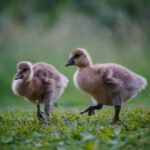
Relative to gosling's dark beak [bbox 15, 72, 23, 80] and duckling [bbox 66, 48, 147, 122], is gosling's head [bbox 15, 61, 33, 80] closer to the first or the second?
gosling's dark beak [bbox 15, 72, 23, 80]

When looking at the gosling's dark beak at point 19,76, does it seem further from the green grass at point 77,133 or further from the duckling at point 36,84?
the green grass at point 77,133

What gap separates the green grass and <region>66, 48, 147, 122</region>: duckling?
0.84 feet

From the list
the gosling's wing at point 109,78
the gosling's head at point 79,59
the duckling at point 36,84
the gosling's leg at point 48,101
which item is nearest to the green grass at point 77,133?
the gosling's leg at point 48,101

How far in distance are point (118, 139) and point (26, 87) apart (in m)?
2.81

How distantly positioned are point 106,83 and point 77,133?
66.7 inches

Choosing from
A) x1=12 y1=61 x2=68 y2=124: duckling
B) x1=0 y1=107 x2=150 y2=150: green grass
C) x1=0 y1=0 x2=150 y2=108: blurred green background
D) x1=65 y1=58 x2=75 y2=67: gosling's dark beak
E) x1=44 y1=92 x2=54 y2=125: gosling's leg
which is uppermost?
x1=0 y1=0 x2=150 y2=108: blurred green background

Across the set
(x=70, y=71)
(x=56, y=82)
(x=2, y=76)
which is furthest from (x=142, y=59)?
(x=56, y=82)

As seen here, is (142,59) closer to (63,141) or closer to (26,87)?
(26,87)

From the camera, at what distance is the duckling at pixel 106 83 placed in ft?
28.0

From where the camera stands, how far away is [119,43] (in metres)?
19.9

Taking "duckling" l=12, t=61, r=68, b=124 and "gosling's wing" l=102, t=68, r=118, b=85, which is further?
"duckling" l=12, t=61, r=68, b=124

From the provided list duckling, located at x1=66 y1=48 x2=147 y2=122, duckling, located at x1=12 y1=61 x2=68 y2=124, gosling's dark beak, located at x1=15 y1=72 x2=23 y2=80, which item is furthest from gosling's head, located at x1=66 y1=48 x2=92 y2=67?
gosling's dark beak, located at x1=15 y1=72 x2=23 y2=80

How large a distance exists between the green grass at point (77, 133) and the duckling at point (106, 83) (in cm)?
26

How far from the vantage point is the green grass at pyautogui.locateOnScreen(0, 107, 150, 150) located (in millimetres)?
6539
